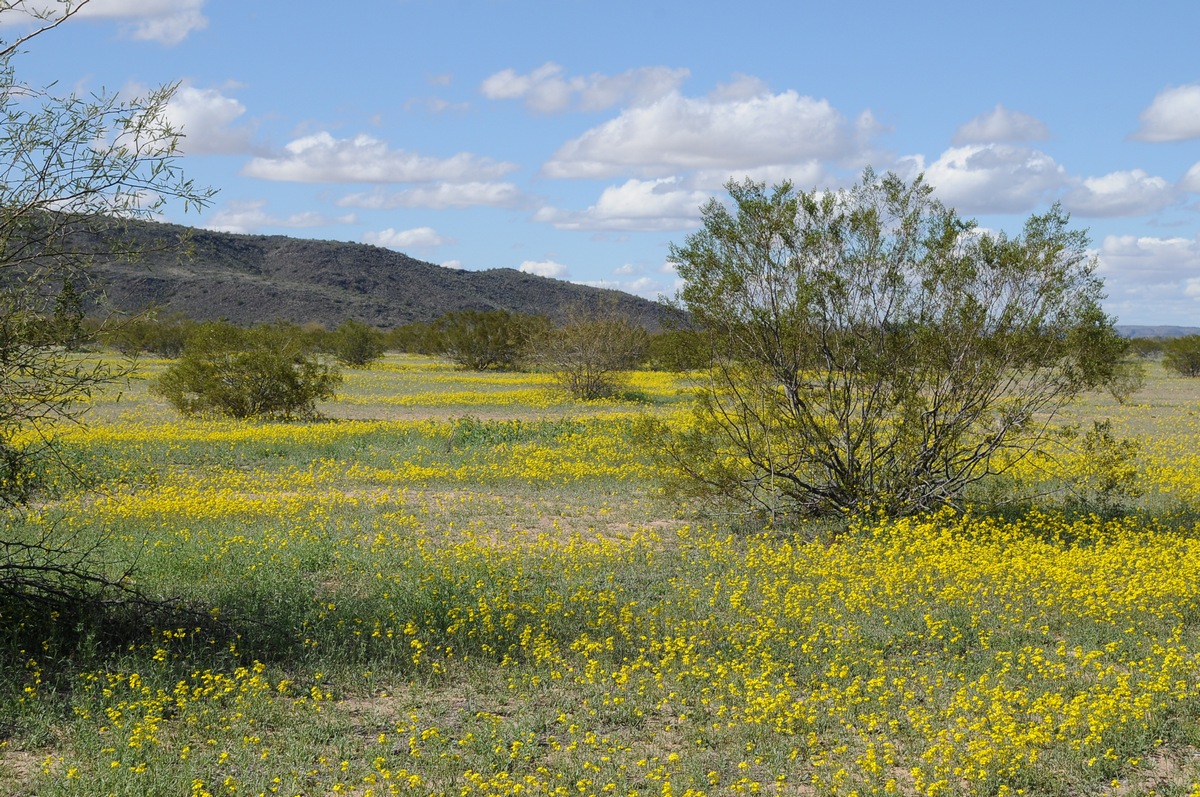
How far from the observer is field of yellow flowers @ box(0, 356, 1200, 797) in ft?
17.1

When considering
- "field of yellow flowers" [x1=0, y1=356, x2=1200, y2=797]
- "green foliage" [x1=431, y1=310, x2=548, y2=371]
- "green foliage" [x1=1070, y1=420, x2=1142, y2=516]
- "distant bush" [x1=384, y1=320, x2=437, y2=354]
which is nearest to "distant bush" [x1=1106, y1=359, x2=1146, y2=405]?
"green foliage" [x1=1070, y1=420, x2=1142, y2=516]

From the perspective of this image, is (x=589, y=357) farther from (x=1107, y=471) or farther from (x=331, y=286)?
(x=331, y=286)

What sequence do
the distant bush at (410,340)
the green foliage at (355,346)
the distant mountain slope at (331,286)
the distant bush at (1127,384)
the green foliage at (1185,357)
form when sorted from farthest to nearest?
the distant mountain slope at (331,286), the distant bush at (410,340), the green foliage at (355,346), the green foliage at (1185,357), the distant bush at (1127,384)

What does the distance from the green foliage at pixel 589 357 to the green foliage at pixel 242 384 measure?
9.39m

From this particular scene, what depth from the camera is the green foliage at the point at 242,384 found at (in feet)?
76.2

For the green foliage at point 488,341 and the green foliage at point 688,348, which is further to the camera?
the green foliage at point 488,341

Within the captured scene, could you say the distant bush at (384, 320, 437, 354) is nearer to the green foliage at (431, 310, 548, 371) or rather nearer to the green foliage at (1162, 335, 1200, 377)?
the green foliage at (431, 310, 548, 371)

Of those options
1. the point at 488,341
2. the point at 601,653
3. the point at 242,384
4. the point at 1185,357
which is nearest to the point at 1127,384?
the point at 1185,357

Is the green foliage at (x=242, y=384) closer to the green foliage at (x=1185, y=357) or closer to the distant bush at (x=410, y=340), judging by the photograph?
the distant bush at (x=410, y=340)

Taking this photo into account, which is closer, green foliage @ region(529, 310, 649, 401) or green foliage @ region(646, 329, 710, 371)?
green foliage @ region(646, 329, 710, 371)

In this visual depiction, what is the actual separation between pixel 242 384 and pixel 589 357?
11441 mm

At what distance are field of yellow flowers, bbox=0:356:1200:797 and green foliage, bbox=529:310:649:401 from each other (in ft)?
60.2

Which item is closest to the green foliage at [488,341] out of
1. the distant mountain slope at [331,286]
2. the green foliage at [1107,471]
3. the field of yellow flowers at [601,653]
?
the distant mountain slope at [331,286]

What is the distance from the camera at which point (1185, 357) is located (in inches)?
1971
